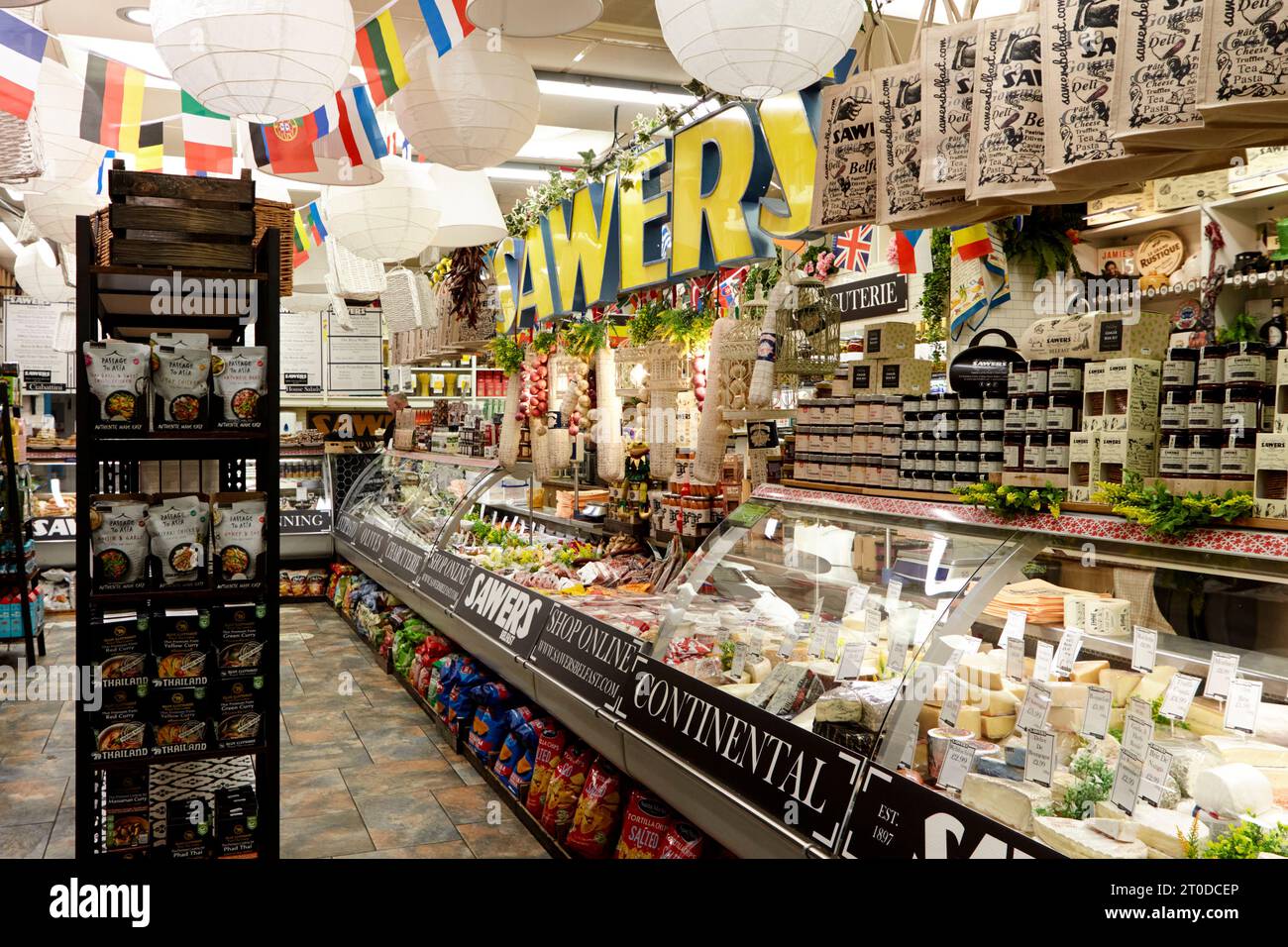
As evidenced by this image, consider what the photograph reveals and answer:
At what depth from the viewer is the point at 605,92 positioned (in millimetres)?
7910

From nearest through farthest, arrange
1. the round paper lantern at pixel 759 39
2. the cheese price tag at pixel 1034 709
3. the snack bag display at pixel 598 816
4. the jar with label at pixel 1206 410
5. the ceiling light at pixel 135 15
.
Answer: the jar with label at pixel 1206 410
the cheese price tag at pixel 1034 709
the round paper lantern at pixel 759 39
the snack bag display at pixel 598 816
the ceiling light at pixel 135 15

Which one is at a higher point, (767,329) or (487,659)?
(767,329)

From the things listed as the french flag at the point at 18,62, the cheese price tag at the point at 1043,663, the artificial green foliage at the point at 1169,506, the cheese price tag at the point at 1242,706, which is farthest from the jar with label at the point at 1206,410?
the french flag at the point at 18,62

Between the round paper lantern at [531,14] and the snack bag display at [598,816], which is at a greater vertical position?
the round paper lantern at [531,14]

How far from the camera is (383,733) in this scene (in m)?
6.37

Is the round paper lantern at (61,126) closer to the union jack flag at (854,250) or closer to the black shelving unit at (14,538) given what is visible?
the black shelving unit at (14,538)

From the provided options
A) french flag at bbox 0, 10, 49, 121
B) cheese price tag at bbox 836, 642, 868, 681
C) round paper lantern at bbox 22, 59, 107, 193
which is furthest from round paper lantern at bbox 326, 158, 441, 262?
cheese price tag at bbox 836, 642, 868, 681

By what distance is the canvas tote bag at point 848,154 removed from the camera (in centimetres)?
302

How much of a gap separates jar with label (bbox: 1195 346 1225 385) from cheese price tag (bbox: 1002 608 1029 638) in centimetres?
79

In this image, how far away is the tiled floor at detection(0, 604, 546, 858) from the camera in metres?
4.68

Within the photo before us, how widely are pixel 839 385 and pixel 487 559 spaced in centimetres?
331

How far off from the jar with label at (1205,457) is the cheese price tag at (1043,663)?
0.63m
